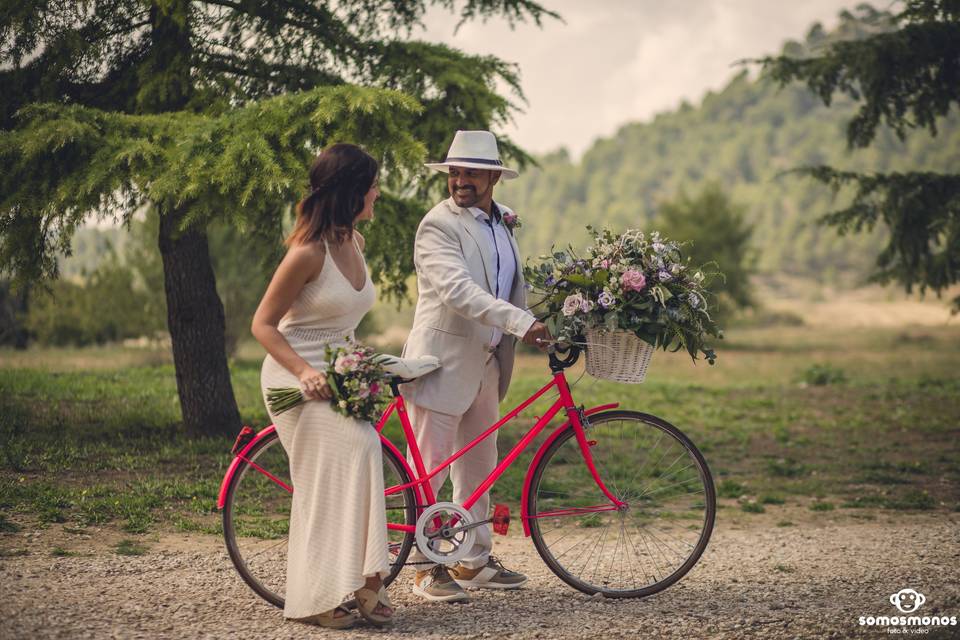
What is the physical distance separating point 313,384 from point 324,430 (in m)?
0.23

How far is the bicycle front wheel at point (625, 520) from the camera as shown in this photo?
500cm

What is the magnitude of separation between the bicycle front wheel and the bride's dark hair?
1.63m

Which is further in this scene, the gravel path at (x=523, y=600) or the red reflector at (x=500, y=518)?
the red reflector at (x=500, y=518)

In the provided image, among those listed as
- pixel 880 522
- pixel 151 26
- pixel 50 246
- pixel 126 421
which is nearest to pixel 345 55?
pixel 151 26

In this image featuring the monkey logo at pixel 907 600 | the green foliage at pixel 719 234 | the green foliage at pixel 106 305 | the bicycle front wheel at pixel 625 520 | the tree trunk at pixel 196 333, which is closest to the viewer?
the monkey logo at pixel 907 600

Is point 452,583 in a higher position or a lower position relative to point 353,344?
lower

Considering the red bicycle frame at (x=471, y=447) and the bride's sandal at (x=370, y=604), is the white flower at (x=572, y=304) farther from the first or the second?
the bride's sandal at (x=370, y=604)

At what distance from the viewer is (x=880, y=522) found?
25.4 feet

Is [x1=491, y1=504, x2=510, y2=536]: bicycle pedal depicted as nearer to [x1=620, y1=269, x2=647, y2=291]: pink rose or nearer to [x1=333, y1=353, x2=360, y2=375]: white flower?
[x1=333, y1=353, x2=360, y2=375]: white flower

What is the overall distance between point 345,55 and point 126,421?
4628 mm

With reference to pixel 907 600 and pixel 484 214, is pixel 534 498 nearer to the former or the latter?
pixel 484 214

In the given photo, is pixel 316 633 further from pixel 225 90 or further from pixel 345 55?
pixel 345 55

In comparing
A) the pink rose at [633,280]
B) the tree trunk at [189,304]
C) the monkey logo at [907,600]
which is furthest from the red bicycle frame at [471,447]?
the tree trunk at [189,304]

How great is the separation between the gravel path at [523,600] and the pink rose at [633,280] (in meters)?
1.62
